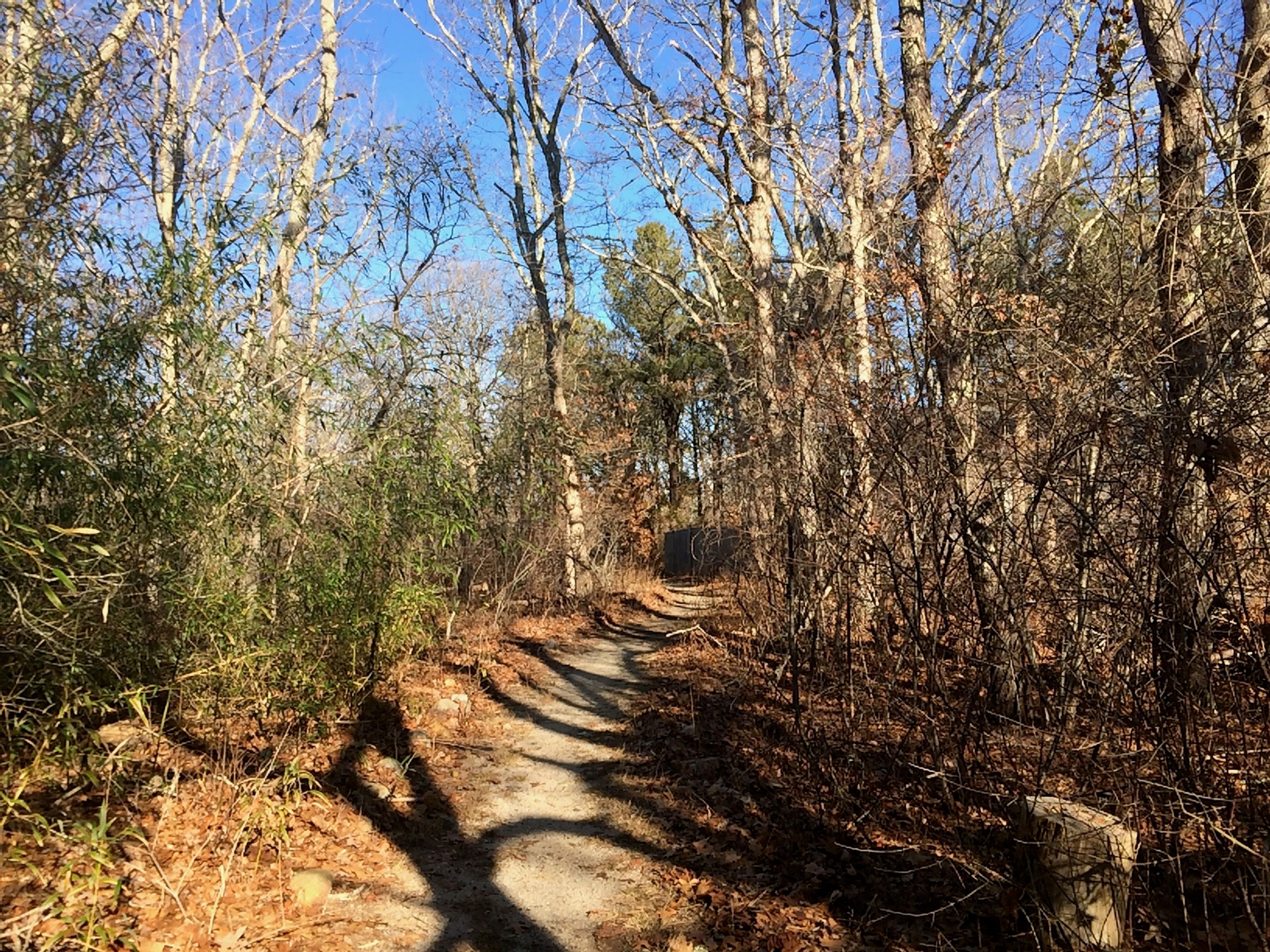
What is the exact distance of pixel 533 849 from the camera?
5.16 meters

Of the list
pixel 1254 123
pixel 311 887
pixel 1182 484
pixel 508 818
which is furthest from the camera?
pixel 508 818

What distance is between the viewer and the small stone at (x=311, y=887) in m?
4.29

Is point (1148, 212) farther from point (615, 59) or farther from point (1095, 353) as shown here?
point (615, 59)

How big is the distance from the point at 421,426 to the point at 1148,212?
16.8 ft

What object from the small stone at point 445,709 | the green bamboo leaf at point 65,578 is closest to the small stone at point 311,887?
the green bamboo leaf at point 65,578

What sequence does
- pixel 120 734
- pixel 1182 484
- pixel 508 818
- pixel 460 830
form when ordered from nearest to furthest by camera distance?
pixel 1182 484 < pixel 120 734 < pixel 460 830 < pixel 508 818

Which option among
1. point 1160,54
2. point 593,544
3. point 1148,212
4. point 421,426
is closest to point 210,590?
point 421,426

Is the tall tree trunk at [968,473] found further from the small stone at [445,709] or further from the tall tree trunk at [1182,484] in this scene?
the small stone at [445,709]

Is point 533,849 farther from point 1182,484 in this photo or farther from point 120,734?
point 1182,484

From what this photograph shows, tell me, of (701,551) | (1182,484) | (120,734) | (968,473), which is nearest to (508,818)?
(120,734)

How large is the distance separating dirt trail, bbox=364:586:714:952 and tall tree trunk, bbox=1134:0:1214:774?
9.71ft

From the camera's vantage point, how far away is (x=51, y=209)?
4.04 metres

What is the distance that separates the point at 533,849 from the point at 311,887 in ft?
4.57

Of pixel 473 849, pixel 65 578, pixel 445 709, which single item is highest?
pixel 65 578
